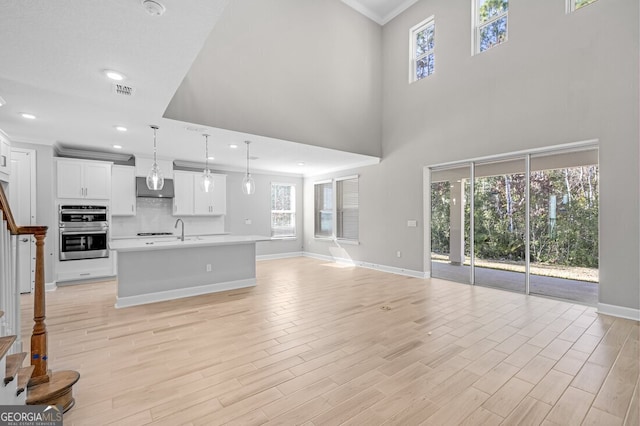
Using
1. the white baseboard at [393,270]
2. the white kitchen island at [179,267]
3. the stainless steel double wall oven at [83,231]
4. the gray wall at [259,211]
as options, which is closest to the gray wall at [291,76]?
the white kitchen island at [179,267]

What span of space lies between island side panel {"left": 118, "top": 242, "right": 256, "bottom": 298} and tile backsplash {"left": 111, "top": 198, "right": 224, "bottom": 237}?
Answer: 2.44 m

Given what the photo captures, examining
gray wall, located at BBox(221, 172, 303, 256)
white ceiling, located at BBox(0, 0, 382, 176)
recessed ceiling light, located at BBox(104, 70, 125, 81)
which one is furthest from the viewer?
gray wall, located at BBox(221, 172, 303, 256)

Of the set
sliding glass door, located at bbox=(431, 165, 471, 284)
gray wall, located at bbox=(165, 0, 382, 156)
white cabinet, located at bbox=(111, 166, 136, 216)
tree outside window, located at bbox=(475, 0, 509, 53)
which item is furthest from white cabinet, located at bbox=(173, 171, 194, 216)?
tree outside window, located at bbox=(475, 0, 509, 53)

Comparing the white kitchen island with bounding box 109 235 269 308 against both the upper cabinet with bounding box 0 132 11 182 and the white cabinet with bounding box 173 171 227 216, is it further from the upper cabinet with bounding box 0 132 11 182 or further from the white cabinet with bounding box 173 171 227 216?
the white cabinet with bounding box 173 171 227 216

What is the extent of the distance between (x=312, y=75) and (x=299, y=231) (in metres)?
4.74

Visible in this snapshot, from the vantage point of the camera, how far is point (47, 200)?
16.7 ft

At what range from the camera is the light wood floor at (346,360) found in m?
1.91

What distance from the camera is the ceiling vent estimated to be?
2.97 meters

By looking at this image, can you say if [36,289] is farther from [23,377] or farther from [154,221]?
[154,221]

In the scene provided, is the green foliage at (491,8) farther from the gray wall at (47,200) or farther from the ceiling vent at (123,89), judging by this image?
the gray wall at (47,200)

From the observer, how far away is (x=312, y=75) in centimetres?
566

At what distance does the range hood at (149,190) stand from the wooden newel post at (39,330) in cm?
447

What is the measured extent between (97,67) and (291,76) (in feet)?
10.8

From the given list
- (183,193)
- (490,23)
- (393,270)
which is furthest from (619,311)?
(183,193)
